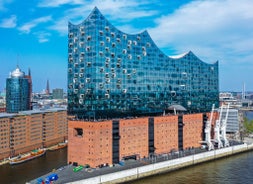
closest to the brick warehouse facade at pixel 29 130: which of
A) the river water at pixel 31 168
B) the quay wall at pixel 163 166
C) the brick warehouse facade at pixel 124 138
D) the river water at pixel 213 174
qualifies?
the river water at pixel 31 168

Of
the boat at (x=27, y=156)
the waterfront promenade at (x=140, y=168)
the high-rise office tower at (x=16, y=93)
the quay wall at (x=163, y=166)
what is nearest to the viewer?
the waterfront promenade at (x=140, y=168)

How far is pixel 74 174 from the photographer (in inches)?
2355

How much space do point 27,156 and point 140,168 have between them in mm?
33020

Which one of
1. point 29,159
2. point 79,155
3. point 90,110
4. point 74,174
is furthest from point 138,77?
point 29,159

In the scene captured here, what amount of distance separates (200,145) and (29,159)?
1821 inches

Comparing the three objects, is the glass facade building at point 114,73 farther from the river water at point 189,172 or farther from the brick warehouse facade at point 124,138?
the river water at point 189,172

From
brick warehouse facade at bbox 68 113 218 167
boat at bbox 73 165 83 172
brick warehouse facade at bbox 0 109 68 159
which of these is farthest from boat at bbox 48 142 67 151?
boat at bbox 73 165 83 172

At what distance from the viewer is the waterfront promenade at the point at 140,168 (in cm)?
5788

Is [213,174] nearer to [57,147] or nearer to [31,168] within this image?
[31,168]

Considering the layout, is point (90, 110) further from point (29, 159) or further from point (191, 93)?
point (191, 93)

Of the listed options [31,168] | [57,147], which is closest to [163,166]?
[31,168]

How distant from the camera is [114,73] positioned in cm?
7006

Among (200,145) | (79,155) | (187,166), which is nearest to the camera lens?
(79,155)

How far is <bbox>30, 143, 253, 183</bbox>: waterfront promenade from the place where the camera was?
57.9 metres
